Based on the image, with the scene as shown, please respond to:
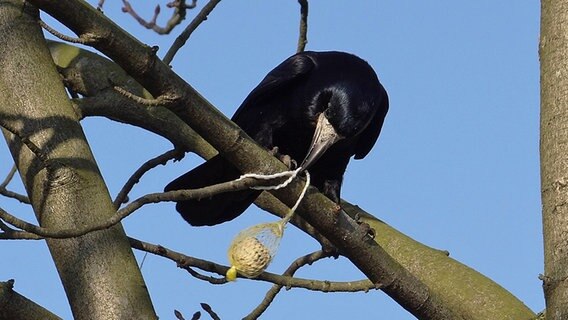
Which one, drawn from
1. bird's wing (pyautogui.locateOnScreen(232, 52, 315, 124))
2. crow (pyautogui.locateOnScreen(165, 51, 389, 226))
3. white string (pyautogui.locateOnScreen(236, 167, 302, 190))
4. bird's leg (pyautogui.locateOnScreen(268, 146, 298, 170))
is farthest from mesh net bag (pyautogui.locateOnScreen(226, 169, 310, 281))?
bird's wing (pyautogui.locateOnScreen(232, 52, 315, 124))

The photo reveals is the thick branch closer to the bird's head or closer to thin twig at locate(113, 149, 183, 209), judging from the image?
thin twig at locate(113, 149, 183, 209)

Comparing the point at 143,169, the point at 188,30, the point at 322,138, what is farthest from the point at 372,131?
the point at 143,169

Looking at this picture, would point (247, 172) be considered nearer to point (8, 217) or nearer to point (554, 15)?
point (8, 217)

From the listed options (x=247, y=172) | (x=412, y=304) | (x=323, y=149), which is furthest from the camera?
(x=323, y=149)

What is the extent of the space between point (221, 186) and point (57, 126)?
69cm

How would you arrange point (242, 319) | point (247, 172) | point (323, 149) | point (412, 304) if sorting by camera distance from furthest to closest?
point (323, 149)
point (242, 319)
point (412, 304)
point (247, 172)

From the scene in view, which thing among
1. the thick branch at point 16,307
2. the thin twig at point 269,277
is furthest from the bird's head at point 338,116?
the thick branch at point 16,307

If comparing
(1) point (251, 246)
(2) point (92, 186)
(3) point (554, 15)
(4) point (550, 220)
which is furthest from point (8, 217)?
(3) point (554, 15)

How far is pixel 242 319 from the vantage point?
3.21 meters

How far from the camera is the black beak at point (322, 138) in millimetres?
3979

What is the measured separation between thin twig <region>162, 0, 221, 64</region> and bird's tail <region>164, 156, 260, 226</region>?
45cm

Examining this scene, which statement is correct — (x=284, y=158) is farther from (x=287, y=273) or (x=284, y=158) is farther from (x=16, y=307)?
(x=16, y=307)

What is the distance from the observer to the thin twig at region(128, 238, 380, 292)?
281 centimetres

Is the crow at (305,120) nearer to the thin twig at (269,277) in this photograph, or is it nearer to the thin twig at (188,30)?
the thin twig at (188,30)
